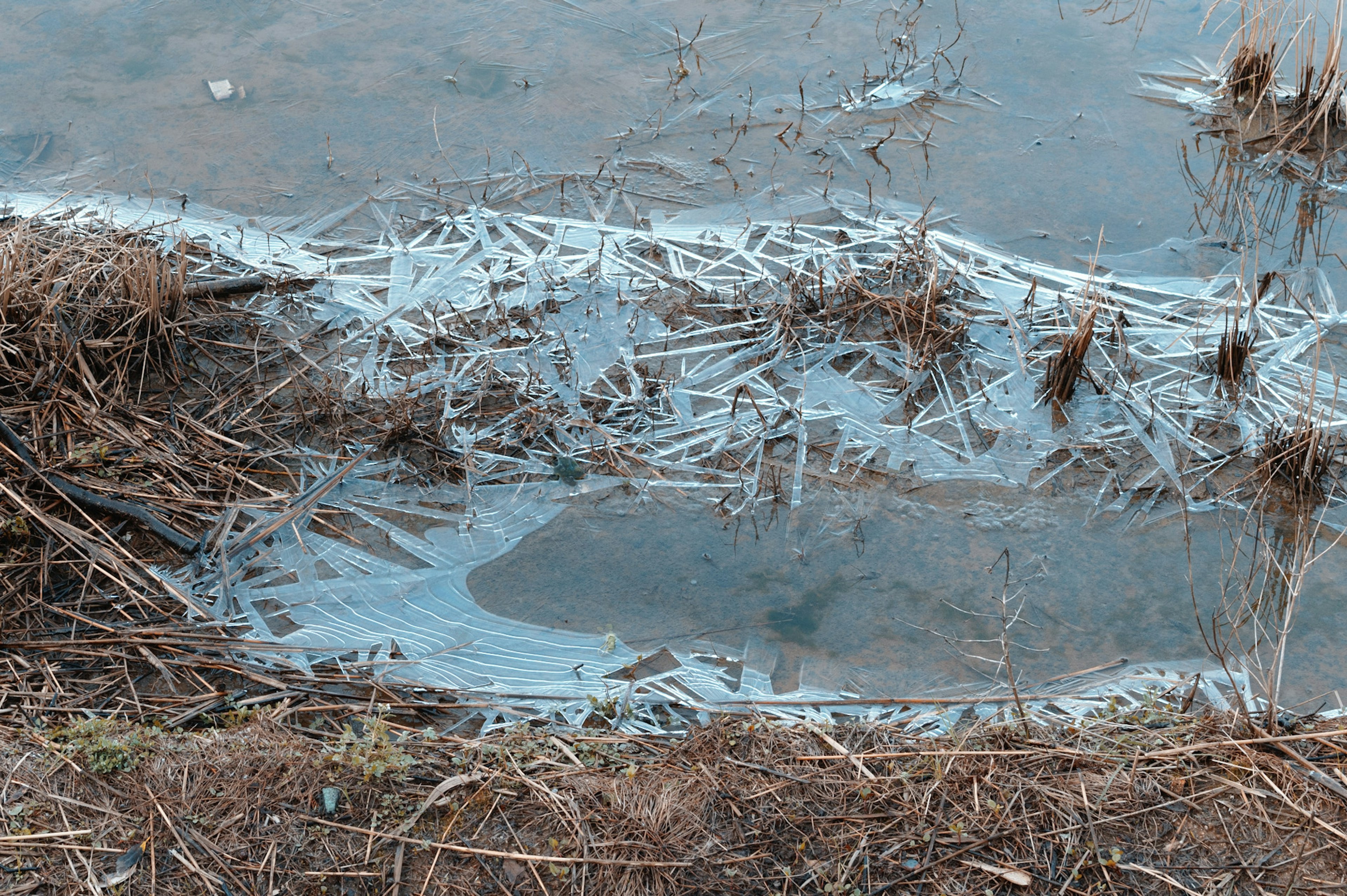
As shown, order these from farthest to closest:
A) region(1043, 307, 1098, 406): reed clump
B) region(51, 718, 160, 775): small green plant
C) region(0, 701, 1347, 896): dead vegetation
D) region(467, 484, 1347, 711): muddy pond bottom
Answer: region(1043, 307, 1098, 406): reed clump
region(467, 484, 1347, 711): muddy pond bottom
region(51, 718, 160, 775): small green plant
region(0, 701, 1347, 896): dead vegetation

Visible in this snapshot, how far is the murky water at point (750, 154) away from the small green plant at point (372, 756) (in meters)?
0.63

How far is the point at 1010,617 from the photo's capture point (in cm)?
283

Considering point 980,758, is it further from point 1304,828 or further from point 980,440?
point 980,440

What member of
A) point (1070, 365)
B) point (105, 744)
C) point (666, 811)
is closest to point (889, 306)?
point (1070, 365)

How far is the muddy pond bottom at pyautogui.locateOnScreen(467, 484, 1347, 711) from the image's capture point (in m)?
2.74

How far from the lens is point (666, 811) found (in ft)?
7.26

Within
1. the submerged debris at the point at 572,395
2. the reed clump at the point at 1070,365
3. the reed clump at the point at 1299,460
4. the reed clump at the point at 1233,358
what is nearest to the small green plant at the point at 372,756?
the submerged debris at the point at 572,395

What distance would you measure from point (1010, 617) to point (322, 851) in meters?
1.85

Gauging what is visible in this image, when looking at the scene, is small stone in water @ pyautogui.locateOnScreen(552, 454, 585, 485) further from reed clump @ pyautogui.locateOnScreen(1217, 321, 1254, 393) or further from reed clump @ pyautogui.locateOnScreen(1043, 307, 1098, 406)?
reed clump @ pyautogui.locateOnScreen(1217, 321, 1254, 393)

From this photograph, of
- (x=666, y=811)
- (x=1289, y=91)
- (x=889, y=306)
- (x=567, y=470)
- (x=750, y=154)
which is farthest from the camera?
(x=1289, y=91)

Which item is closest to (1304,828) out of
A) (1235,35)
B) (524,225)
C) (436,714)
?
(436,714)

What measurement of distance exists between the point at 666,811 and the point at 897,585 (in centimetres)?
103

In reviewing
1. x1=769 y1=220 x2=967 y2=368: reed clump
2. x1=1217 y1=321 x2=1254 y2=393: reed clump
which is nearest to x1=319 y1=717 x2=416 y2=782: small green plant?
x1=769 y1=220 x2=967 y2=368: reed clump

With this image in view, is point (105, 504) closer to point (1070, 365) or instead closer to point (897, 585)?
point (897, 585)
